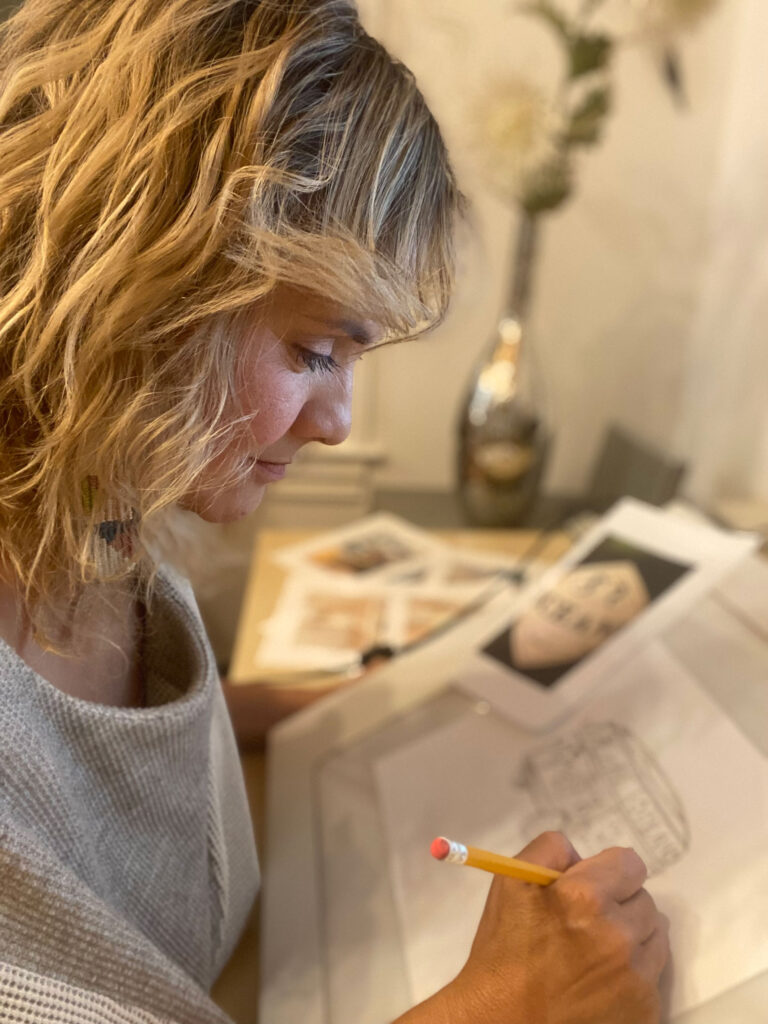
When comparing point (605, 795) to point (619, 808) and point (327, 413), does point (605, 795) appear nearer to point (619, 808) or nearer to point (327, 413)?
point (619, 808)

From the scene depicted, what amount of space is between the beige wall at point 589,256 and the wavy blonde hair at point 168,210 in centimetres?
69

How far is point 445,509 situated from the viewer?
45.9 inches

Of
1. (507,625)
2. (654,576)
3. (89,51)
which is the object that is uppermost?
(89,51)

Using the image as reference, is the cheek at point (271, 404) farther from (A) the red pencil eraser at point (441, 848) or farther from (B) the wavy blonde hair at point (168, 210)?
(A) the red pencil eraser at point (441, 848)

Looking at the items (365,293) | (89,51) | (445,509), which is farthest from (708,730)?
(445,509)

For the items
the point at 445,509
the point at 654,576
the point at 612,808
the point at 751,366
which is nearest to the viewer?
the point at 612,808

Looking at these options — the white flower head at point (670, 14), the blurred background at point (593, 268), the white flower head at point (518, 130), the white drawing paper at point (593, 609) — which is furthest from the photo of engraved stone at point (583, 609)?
the white flower head at point (670, 14)

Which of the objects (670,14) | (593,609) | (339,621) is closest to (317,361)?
(593,609)

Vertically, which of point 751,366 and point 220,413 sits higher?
point 220,413

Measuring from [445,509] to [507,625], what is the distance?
0.48 metres

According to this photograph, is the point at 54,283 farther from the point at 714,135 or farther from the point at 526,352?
the point at 714,135

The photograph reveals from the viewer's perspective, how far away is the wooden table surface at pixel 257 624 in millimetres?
473

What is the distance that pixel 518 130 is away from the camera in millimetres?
935

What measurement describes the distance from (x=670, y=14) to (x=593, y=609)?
2.35 feet
